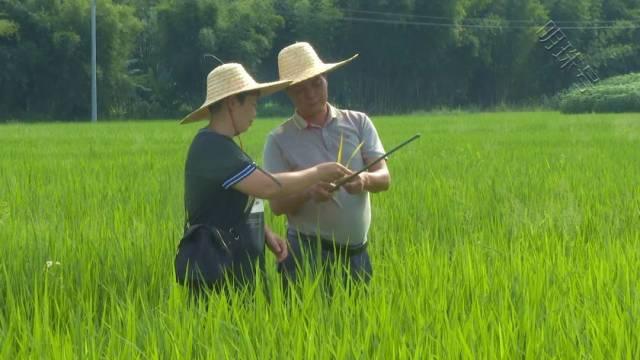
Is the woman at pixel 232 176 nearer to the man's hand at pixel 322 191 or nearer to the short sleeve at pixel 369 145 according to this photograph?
the man's hand at pixel 322 191

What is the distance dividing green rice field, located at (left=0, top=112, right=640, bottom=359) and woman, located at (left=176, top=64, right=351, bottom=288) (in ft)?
0.51

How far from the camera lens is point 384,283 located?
10.3ft

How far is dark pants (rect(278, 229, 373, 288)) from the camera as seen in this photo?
3320 mm

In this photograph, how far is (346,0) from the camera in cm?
5034

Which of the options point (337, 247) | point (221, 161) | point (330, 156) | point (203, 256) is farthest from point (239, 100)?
point (337, 247)

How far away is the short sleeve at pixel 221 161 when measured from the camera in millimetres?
2779

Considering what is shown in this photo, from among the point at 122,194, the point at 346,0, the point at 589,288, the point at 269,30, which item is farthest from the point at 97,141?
the point at 346,0

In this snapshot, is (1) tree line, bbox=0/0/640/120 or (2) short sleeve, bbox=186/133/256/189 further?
(1) tree line, bbox=0/0/640/120

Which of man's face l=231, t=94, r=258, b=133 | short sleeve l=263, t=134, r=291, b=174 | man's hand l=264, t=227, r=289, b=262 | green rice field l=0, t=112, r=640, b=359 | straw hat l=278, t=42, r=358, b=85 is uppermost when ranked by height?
straw hat l=278, t=42, r=358, b=85

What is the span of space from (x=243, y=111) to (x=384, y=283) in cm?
74

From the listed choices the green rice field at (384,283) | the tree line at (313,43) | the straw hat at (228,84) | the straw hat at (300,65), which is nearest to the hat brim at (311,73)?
the straw hat at (300,65)

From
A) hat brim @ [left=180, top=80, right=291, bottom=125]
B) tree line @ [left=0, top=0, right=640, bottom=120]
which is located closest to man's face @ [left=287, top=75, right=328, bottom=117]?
hat brim @ [left=180, top=80, right=291, bottom=125]

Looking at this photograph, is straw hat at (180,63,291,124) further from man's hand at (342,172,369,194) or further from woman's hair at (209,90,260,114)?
man's hand at (342,172,369,194)

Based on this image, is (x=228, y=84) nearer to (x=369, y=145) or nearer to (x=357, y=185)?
(x=357, y=185)
